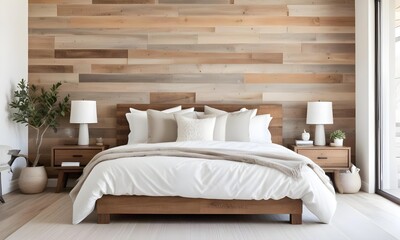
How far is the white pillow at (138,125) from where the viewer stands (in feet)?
16.2

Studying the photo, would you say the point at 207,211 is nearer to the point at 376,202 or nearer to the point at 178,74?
the point at 376,202

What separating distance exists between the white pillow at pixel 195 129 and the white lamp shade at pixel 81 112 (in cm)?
123

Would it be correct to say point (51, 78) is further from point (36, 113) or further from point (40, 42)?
point (36, 113)

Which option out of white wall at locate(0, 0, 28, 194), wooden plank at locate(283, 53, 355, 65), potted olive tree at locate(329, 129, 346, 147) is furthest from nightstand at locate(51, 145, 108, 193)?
potted olive tree at locate(329, 129, 346, 147)

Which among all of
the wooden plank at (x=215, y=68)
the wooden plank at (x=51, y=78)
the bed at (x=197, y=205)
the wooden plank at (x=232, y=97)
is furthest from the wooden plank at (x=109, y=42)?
the bed at (x=197, y=205)

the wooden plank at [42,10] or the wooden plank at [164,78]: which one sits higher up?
the wooden plank at [42,10]

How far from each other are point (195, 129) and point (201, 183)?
4.19 feet

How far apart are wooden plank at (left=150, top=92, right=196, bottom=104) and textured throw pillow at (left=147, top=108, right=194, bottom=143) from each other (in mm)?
530

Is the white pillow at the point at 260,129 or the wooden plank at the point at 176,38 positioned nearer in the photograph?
the white pillow at the point at 260,129

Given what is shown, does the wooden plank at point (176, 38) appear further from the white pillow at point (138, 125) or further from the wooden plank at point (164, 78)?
the white pillow at point (138, 125)

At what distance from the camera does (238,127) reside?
185 inches

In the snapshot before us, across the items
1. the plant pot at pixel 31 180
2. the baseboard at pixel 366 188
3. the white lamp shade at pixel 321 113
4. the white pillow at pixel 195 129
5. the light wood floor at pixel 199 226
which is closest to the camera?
the light wood floor at pixel 199 226

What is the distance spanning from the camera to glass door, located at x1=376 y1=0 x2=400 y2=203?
4.76 metres

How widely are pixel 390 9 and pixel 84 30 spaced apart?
3983mm
